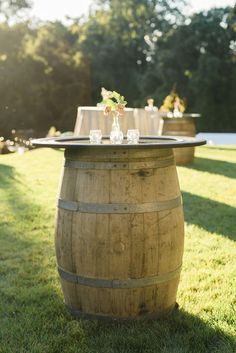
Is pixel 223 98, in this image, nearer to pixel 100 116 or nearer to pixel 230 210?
pixel 100 116

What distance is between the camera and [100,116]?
13094 mm

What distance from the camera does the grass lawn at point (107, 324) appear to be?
312 cm

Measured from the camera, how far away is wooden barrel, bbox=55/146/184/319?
3.16m

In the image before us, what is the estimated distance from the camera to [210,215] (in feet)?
21.9

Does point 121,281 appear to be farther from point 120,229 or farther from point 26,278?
point 26,278

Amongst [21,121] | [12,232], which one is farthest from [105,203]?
[21,121]

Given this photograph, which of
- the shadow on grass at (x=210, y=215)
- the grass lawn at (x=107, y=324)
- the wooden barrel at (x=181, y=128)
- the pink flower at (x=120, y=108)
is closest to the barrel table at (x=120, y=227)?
the grass lawn at (x=107, y=324)

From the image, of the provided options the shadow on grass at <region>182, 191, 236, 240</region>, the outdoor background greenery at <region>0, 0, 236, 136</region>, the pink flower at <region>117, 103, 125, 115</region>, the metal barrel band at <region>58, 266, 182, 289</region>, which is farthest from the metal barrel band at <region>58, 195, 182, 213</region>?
the outdoor background greenery at <region>0, 0, 236, 136</region>

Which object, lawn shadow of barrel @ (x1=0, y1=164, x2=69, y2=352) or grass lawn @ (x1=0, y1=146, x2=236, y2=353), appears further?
lawn shadow of barrel @ (x1=0, y1=164, x2=69, y2=352)

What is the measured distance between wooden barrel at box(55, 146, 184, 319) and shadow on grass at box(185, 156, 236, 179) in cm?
729

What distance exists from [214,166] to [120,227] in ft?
29.9

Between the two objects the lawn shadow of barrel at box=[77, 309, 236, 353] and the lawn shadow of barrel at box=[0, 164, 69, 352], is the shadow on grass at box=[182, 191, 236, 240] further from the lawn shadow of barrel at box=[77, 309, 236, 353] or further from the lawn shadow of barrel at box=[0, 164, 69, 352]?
the lawn shadow of barrel at box=[77, 309, 236, 353]

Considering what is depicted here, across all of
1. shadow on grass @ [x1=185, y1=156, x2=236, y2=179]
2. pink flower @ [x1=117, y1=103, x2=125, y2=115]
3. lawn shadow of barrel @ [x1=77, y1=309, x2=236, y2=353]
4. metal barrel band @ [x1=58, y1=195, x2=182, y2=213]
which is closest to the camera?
lawn shadow of barrel @ [x1=77, y1=309, x2=236, y2=353]

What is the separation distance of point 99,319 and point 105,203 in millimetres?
833
